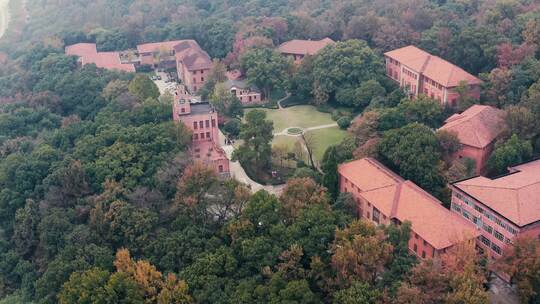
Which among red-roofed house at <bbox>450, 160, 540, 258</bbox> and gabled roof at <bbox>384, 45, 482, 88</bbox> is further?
gabled roof at <bbox>384, 45, 482, 88</bbox>

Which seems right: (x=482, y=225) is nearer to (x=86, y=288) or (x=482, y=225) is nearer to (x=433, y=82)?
(x=433, y=82)

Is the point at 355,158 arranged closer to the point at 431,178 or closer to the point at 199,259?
the point at 431,178

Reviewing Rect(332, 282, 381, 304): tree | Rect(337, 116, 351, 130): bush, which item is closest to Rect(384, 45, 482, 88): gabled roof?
Rect(337, 116, 351, 130): bush

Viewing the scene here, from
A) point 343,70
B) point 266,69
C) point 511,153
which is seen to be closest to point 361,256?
point 511,153

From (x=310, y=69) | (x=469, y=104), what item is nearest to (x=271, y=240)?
(x=469, y=104)

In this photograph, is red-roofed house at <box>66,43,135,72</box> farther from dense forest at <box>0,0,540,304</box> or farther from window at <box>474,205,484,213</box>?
window at <box>474,205,484,213</box>

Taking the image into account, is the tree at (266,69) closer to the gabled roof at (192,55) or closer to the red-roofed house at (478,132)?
the gabled roof at (192,55)

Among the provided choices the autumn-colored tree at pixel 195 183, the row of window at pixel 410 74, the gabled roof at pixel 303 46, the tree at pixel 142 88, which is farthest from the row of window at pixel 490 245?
the gabled roof at pixel 303 46
